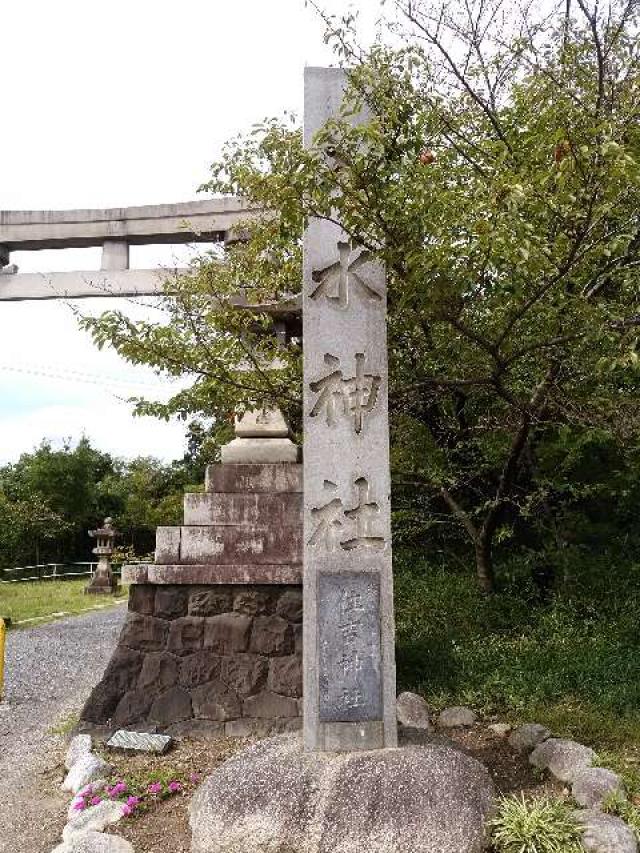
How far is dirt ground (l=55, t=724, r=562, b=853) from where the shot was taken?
351 cm

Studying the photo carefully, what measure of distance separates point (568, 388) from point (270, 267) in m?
2.50

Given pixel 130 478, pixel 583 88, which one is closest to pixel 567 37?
pixel 583 88

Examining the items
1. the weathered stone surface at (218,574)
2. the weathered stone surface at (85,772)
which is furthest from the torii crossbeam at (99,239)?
the weathered stone surface at (85,772)

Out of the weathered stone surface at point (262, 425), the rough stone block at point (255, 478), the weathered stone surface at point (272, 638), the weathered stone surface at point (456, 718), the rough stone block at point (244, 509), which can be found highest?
the weathered stone surface at point (262, 425)

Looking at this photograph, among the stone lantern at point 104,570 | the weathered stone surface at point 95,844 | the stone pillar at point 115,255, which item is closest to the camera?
the weathered stone surface at point 95,844

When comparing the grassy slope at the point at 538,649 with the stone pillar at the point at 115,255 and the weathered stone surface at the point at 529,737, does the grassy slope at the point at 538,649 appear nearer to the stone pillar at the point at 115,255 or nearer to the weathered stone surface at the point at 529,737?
the weathered stone surface at the point at 529,737

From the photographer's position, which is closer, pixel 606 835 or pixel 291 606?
pixel 606 835

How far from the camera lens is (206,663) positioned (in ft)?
16.6

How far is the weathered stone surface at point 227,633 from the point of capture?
5078 mm

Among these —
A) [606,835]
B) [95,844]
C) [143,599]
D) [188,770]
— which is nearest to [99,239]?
[143,599]

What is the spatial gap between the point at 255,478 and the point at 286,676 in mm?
1415

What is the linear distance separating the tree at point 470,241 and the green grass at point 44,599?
8.16 meters

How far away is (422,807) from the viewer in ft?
10.2

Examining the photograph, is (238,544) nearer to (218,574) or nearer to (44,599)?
(218,574)
